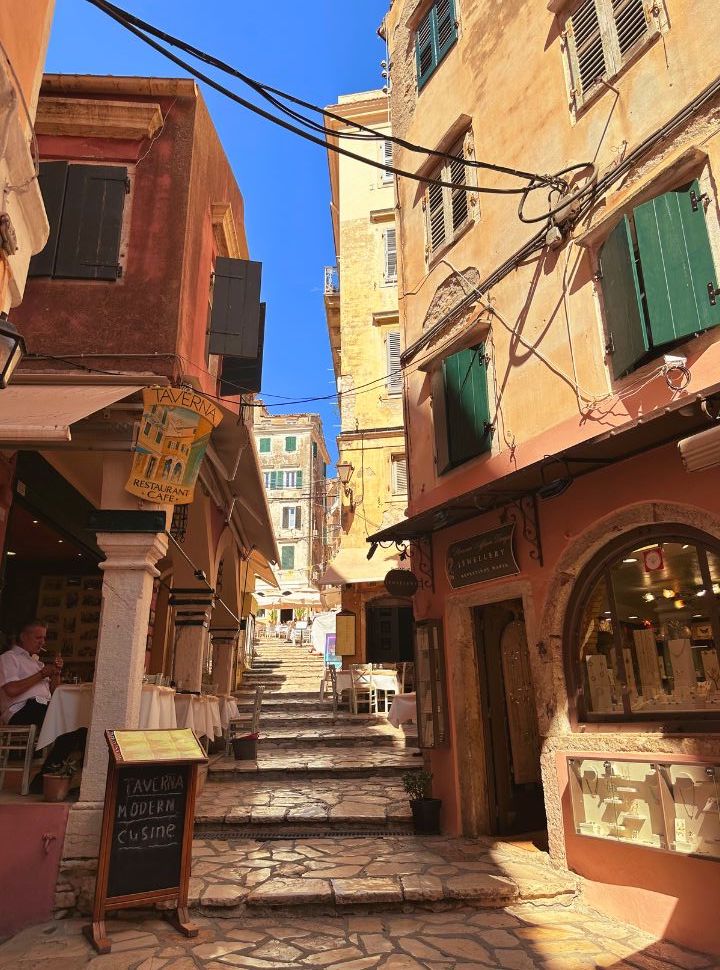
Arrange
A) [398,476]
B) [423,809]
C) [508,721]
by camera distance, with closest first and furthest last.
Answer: [423,809], [508,721], [398,476]

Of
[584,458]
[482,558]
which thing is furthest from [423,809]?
[584,458]

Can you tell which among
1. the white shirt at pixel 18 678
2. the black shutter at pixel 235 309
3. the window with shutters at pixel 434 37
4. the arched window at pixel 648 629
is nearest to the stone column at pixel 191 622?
the white shirt at pixel 18 678

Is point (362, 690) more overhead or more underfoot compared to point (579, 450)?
more underfoot

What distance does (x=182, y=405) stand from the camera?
6.55 meters

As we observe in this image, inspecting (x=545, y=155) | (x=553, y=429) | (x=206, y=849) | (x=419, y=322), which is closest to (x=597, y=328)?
(x=553, y=429)

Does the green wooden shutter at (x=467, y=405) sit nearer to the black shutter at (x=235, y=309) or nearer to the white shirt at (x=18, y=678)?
the black shutter at (x=235, y=309)

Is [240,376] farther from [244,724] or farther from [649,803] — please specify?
[649,803]

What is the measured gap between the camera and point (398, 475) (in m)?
19.8

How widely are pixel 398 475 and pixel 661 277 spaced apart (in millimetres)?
14320

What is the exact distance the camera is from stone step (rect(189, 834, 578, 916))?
556 centimetres

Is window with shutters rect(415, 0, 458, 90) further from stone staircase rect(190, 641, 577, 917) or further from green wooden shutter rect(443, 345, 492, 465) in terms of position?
stone staircase rect(190, 641, 577, 917)

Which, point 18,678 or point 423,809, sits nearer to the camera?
point 18,678

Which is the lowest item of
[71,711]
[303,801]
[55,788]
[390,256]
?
[303,801]

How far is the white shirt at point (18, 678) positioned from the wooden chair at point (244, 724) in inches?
232
